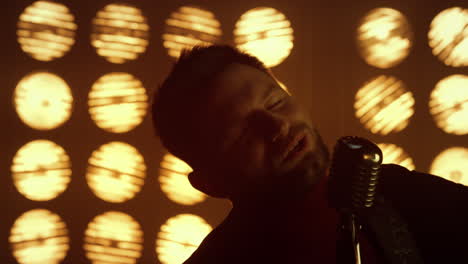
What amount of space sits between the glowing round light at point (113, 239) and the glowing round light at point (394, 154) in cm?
81

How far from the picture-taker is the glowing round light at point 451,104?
976mm

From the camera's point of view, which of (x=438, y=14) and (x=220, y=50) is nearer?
(x=220, y=50)

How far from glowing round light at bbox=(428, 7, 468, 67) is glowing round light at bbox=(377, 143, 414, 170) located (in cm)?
29

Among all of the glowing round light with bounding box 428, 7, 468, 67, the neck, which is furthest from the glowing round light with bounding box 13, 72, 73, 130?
the glowing round light with bounding box 428, 7, 468, 67

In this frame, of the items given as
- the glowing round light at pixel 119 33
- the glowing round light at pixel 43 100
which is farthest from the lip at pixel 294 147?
the glowing round light at pixel 43 100

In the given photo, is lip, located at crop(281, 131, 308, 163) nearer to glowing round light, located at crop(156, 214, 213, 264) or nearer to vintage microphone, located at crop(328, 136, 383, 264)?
vintage microphone, located at crop(328, 136, 383, 264)

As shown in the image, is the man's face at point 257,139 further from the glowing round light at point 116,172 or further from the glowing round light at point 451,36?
the glowing round light at point 451,36

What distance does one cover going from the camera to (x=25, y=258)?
3.43 ft

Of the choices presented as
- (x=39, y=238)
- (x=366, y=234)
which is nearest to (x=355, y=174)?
(x=366, y=234)

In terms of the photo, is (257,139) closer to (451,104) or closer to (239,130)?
(239,130)

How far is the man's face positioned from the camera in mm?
643

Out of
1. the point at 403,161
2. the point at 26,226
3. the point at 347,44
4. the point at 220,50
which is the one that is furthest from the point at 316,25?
the point at 26,226

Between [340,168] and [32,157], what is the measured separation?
966 mm

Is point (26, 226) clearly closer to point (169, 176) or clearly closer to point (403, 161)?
point (169, 176)
